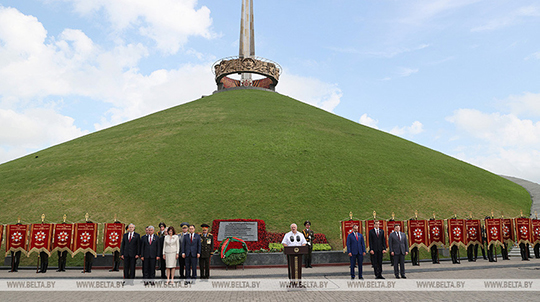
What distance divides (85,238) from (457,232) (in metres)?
17.5

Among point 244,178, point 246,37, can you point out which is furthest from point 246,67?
point 244,178

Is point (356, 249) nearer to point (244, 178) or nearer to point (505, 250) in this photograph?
point (505, 250)

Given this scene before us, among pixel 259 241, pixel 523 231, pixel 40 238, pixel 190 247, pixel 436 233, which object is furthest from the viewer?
pixel 259 241

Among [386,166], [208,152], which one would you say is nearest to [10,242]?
[208,152]

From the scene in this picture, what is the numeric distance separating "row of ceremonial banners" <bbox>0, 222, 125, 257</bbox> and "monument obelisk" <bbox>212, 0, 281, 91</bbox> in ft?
153

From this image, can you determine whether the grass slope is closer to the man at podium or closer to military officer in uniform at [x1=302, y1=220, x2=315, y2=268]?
military officer in uniform at [x1=302, y1=220, x2=315, y2=268]

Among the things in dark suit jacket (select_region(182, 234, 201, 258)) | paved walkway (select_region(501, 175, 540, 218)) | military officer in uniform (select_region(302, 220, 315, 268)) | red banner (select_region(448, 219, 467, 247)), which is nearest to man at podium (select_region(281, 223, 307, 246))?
dark suit jacket (select_region(182, 234, 201, 258))

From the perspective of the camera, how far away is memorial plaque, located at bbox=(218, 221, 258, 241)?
1948 cm

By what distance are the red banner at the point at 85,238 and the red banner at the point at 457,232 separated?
16652mm

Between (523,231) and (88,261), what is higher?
(523,231)

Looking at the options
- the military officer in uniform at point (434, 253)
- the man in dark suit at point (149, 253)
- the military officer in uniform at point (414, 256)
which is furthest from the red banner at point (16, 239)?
the military officer in uniform at point (434, 253)

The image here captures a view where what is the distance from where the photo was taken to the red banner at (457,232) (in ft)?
58.7

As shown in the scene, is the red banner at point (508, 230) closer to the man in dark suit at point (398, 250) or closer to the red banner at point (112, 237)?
the man in dark suit at point (398, 250)

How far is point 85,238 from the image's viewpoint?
54.7 feet
